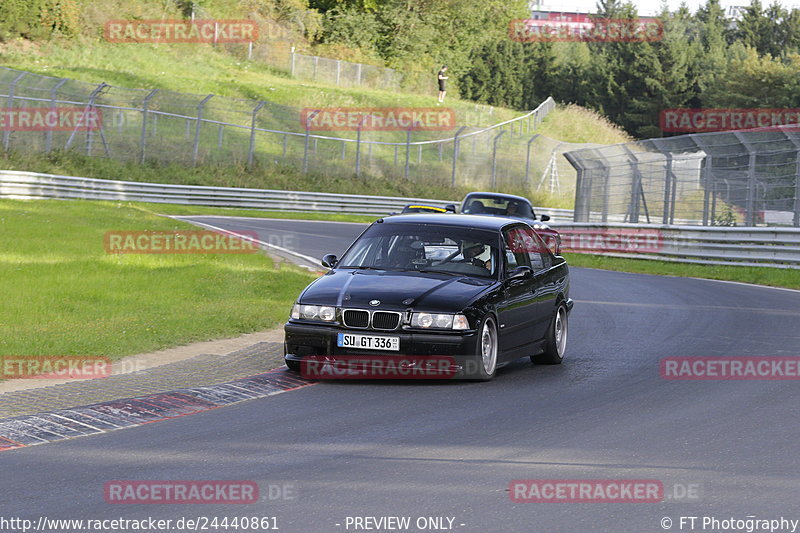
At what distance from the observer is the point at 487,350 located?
31.9ft

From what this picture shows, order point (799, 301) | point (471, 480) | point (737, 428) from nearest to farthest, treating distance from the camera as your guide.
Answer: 1. point (471, 480)
2. point (737, 428)
3. point (799, 301)

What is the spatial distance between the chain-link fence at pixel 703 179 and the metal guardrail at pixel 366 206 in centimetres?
73

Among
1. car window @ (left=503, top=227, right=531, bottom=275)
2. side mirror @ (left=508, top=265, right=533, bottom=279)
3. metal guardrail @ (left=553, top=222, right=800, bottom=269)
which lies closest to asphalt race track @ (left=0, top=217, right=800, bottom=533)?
side mirror @ (left=508, top=265, right=533, bottom=279)

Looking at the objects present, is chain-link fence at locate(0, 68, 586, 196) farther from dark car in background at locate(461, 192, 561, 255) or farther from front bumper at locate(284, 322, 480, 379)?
front bumper at locate(284, 322, 480, 379)

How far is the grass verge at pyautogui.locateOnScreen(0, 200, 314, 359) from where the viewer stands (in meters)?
11.3

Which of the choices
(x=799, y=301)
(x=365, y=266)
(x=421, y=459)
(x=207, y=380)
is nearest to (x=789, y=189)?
(x=799, y=301)

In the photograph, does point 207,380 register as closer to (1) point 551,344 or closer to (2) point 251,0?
(1) point 551,344

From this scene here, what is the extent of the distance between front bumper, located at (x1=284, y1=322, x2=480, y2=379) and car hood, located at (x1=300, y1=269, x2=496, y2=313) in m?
0.22

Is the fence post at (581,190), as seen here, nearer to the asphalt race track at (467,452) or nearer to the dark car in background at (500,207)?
the dark car in background at (500,207)

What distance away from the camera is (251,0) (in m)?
74.6

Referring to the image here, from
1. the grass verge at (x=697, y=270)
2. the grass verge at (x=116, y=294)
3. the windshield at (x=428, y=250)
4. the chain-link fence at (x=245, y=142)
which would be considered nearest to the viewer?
the windshield at (x=428, y=250)

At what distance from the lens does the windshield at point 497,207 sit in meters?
23.0

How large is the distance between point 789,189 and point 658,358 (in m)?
14.0

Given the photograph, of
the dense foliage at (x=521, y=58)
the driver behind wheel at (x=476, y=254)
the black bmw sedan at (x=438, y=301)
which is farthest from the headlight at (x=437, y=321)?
the dense foliage at (x=521, y=58)
